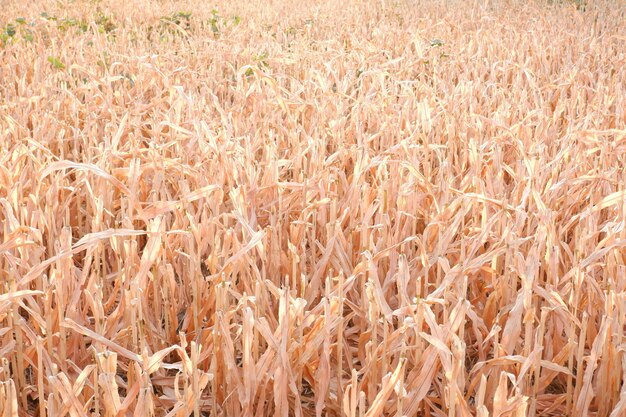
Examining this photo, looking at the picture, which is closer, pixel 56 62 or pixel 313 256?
pixel 313 256

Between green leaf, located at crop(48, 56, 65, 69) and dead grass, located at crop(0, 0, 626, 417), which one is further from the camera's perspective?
green leaf, located at crop(48, 56, 65, 69)

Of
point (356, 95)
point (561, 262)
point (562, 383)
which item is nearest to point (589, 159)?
point (561, 262)

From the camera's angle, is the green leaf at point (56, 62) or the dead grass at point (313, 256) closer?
the dead grass at point (313, 256)

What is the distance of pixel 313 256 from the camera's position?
5.37 feet

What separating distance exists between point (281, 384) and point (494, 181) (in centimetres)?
115

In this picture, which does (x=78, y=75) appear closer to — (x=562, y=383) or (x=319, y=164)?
(x=319, y=164)

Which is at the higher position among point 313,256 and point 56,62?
point 56,62

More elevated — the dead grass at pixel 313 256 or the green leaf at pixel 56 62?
the green leaf at pixel 56 62

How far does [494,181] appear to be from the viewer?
207 cm

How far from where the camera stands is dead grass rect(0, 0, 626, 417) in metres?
1.15

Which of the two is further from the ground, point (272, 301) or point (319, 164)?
point (319, 164)

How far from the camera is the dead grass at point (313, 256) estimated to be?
1.15 metres

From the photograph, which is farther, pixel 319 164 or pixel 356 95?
pixel 356 95

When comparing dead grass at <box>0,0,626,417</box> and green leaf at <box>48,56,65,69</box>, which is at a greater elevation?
green leaf at <box>48,56,65,69</box>
